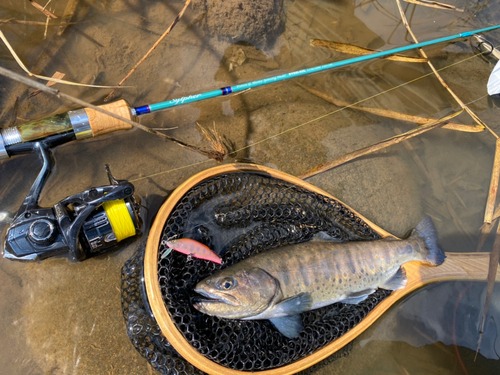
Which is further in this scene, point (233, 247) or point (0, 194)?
point (0, 194)

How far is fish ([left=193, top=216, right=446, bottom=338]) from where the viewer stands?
2.72 m

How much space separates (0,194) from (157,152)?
5.17ft

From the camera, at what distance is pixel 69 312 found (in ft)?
10.3

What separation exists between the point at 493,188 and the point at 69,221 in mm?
4984

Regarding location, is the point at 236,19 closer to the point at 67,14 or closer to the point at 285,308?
the point at 67,14

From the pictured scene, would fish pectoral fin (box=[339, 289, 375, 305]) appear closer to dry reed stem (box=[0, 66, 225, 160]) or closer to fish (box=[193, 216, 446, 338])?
fish (box=[193, 216, 446, 338])

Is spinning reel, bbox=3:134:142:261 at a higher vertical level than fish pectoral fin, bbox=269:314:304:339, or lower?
higher

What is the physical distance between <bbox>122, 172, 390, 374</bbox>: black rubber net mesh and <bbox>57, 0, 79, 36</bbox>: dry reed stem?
8.62 ft

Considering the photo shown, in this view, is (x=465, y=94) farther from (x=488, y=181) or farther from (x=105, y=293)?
(x=105, y=293)

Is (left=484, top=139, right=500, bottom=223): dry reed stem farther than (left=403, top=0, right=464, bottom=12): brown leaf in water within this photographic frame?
No

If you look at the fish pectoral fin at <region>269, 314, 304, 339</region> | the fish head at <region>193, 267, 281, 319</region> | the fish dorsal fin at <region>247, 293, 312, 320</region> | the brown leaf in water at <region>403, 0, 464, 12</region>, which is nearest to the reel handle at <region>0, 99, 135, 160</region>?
the fish head at <region>193, 267, 281, 319</region>

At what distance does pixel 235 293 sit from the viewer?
2707 mm

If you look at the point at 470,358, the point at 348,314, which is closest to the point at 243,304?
the point at 348,314

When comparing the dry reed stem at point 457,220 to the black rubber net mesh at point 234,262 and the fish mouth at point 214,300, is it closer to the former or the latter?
the black rubber net mesh at point 234,262
